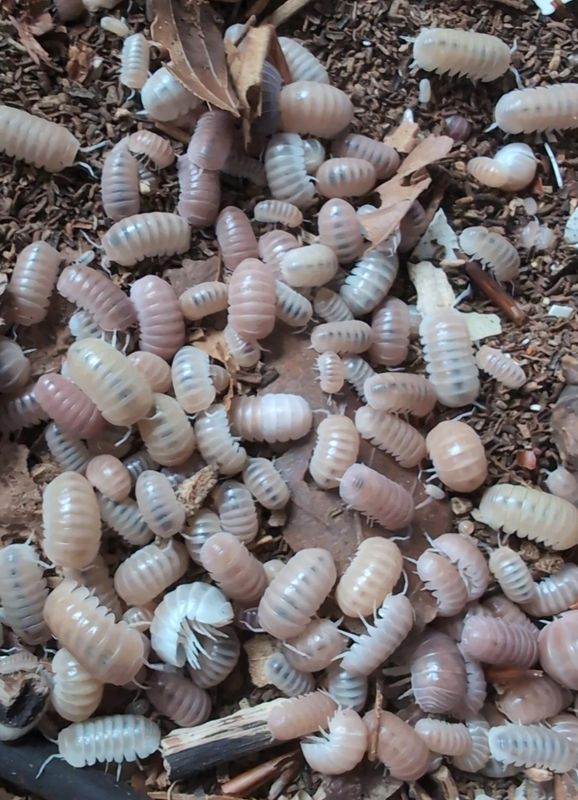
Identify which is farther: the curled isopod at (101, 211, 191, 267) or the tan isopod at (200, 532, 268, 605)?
the curled isopod at (101, 211, 191, 267)

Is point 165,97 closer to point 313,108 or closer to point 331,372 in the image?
point 313,108

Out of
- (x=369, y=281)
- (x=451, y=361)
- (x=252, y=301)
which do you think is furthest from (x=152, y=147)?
(x=451, y=361)

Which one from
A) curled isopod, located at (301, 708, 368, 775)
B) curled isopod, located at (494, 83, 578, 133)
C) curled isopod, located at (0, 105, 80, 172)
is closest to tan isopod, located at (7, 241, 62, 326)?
curled isopod, located at (0, 105, 80, 172)

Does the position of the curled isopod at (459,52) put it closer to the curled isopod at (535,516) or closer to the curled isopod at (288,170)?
the curled isopod at (288,170)

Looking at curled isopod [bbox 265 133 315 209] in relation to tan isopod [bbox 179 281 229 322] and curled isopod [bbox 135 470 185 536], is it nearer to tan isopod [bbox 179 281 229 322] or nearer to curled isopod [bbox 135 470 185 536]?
tan isopod [bbox 179 281 229 322]

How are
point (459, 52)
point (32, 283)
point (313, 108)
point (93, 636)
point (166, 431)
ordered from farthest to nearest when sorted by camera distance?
1. point (459, 52)
2. point (313, 108)
3. point (32, 283)
4. point (166, 431)
5. point (93, 636)

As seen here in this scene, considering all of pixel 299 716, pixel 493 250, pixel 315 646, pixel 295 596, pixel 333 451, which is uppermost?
pixel 493 250

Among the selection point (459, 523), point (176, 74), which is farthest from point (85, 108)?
point (459, 523)

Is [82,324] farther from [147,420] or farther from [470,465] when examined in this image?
[470,465]
